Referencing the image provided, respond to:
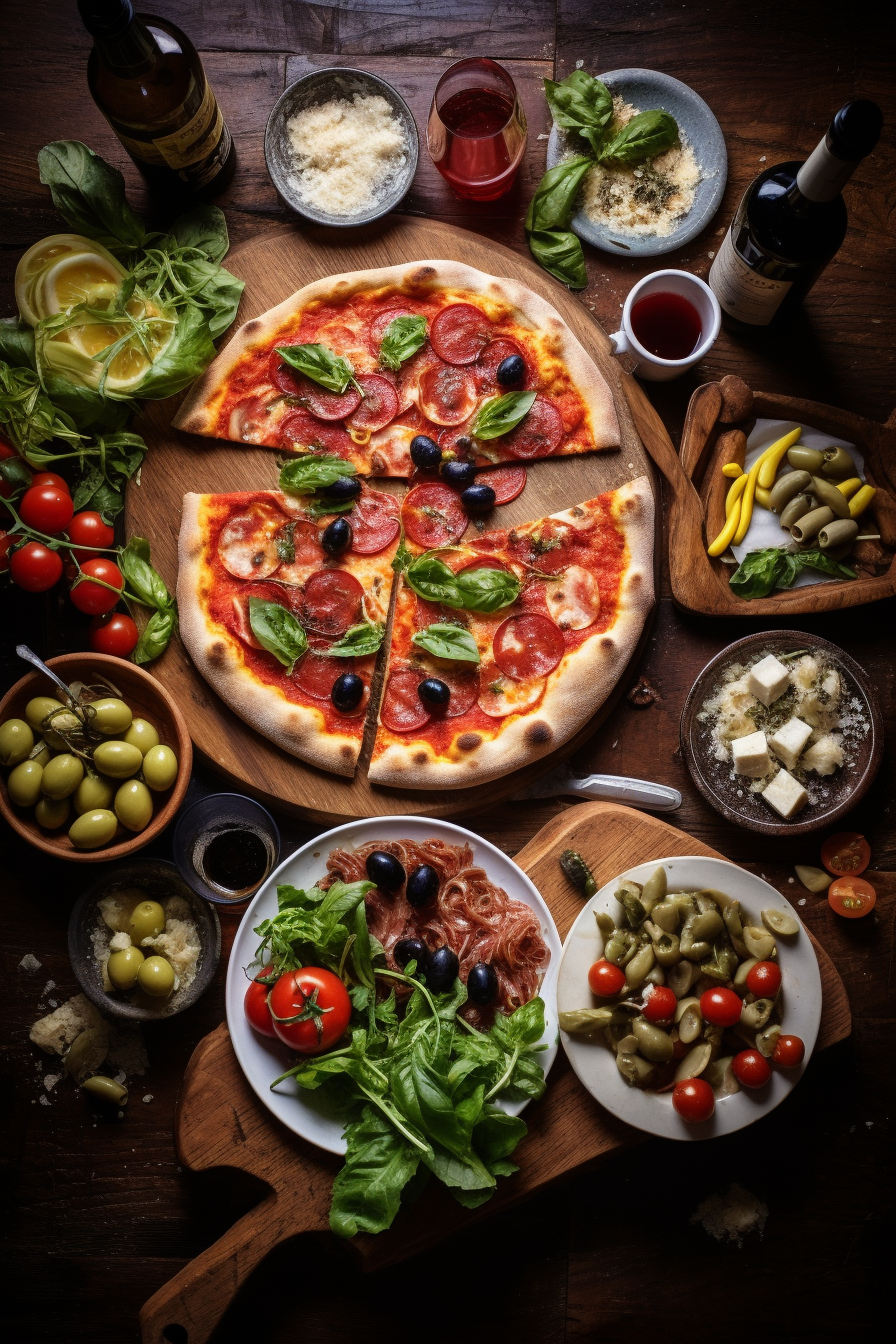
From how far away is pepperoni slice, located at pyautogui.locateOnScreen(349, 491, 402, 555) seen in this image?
4.11 m

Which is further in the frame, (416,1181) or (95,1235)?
(95,1235)

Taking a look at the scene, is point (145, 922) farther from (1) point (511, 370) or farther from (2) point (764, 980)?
(1) point (511, 370)

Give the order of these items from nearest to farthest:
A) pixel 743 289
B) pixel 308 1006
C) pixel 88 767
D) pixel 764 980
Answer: pixel 308 1006 → pixel 764 980 → pixel 88 767 → pixel 743 289

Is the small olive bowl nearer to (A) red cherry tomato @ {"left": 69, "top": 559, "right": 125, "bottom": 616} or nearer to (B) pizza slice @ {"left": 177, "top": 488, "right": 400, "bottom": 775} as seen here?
(B) pizza slice @ {"left": 177, "top": 488, "right": 400, "bottom": 775}

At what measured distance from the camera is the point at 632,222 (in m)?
4.14

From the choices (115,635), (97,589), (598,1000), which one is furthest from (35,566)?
(598,1000)

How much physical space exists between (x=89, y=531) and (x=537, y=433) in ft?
6.44

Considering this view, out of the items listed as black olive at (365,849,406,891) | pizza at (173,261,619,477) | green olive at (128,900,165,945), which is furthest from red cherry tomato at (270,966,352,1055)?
pizza at (173,261,619,477)

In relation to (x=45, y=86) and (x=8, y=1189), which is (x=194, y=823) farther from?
(x=45, y=86)

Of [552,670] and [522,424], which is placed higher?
[522,424]

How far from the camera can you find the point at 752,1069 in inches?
138

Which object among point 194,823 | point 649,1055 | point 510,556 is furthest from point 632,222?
point 649,1055

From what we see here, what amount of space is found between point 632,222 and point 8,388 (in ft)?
9.09

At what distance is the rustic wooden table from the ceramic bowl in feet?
0.35
